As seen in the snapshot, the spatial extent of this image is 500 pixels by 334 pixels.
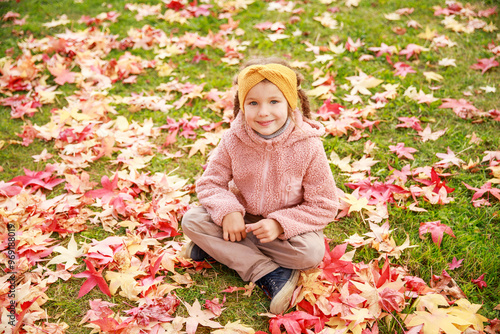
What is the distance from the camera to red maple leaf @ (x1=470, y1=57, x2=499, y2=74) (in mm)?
3768

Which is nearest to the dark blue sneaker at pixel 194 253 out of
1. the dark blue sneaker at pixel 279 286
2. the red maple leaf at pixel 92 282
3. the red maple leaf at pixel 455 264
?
the dark blue sneaker at pixel 279 286

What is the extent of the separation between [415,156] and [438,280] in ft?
3.86

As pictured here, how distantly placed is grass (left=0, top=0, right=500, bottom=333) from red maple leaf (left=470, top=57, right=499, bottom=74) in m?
0.06

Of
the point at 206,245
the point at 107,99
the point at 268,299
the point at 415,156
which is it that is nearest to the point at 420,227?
the point at 415,156

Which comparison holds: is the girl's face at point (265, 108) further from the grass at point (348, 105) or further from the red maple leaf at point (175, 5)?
the red maple leaf at point (175, 5)

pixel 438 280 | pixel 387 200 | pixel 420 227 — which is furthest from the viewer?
pixel 387 200

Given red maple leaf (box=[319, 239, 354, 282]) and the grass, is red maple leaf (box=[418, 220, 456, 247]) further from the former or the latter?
red maple leaf (box=[319, 239, 354, 282])

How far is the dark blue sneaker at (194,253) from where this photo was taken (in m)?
2.21

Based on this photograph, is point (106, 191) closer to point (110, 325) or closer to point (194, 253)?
point (194, 253)

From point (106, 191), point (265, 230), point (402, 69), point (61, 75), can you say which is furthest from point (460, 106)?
point (61, 75)

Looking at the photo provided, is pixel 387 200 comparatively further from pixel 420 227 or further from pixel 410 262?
pixel 410 262

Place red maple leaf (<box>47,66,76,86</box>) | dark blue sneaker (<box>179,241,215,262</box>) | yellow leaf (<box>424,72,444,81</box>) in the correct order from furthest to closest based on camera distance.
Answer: red maple leaf (<box>47,66,76,86</box>), yellow leaf (<box>424,72,444,81</box>), dark blue sneaker (<box>179,241,215,262</box>)

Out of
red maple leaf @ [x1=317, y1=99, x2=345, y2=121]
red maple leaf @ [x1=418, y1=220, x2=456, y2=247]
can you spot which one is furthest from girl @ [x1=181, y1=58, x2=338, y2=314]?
red maple leaf @ [x1=317, y1=99, x2=345, y2=121]

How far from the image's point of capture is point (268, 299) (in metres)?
2.05
